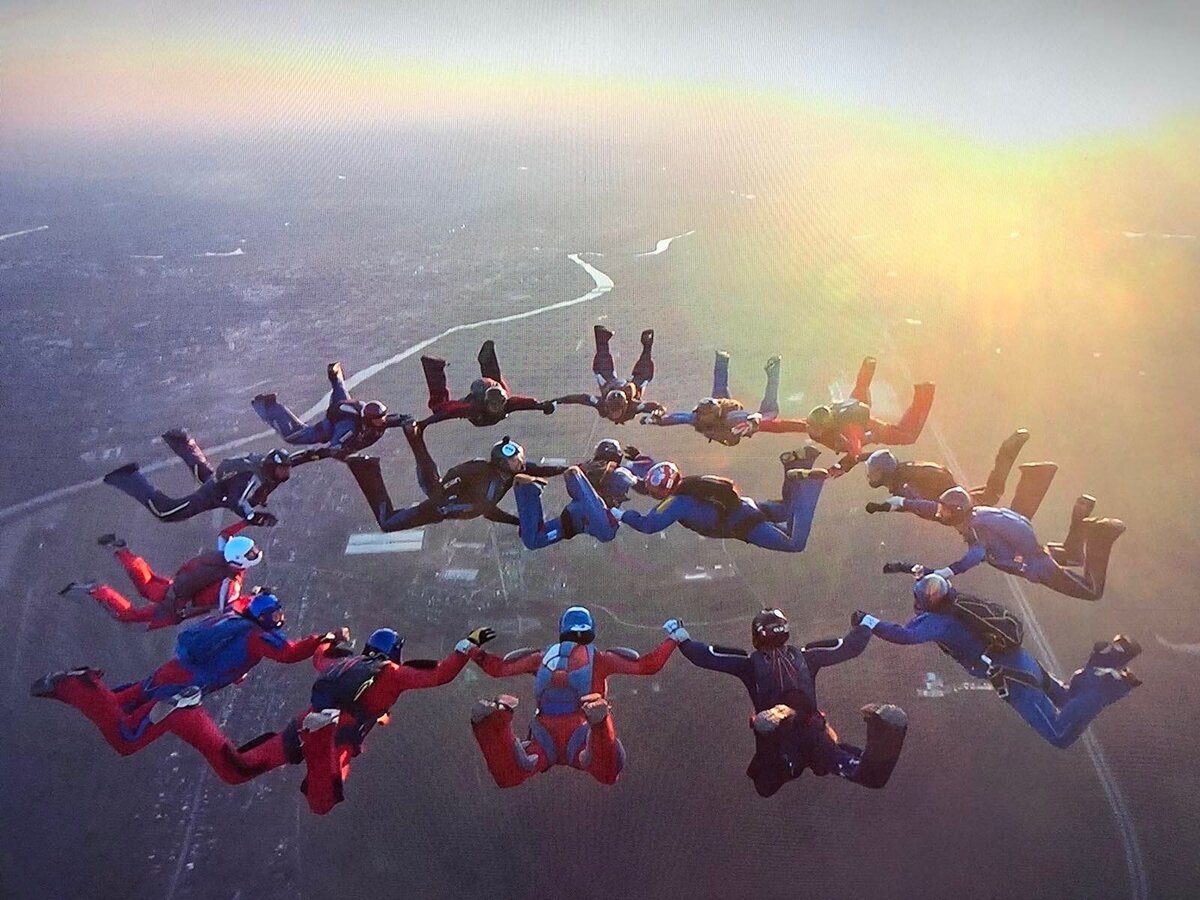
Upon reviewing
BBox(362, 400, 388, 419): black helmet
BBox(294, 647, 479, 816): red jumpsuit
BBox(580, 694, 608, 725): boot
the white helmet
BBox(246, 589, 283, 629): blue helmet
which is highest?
BBox(362, 400, 388, 419): black helmet

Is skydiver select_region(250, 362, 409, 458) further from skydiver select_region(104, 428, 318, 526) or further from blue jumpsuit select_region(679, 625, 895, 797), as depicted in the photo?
blue jumpsuit select_region(679, 625, 895, 797)

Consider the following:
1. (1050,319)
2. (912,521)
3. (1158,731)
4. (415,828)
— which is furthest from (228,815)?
(1050,319)

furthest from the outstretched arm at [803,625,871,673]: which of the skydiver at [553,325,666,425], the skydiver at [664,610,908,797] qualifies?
the skydiver at [553,325,666,425]

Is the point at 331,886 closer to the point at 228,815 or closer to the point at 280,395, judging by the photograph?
the point at 228,815

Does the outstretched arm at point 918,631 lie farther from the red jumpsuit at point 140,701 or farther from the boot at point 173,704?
the boot at point 173,704

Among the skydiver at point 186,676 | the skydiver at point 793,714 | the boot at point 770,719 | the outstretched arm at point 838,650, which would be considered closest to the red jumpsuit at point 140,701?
the skydiver at point 186,676

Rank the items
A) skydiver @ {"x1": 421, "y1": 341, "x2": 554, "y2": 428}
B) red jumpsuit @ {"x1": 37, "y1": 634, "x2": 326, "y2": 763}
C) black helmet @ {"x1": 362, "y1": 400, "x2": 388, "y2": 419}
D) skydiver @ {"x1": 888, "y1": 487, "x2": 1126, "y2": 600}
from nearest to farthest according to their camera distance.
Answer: red jumpsuit @ {"x1": 37, "y1": 634, "x2": 326, "y2": 763}, skydiver @ {"x1": 888, "y1": 487, "x2": 1126, "y2": 600}, black helmet @ {"x1": 362, "y1": 400, "x2": 388, "y2": 419}, skydiver @ {"x1": 421, "y1": 341, "x2": 554, "y2": 428}

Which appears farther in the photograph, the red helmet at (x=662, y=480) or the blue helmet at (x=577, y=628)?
the red helmet at (x=662, y=480)
